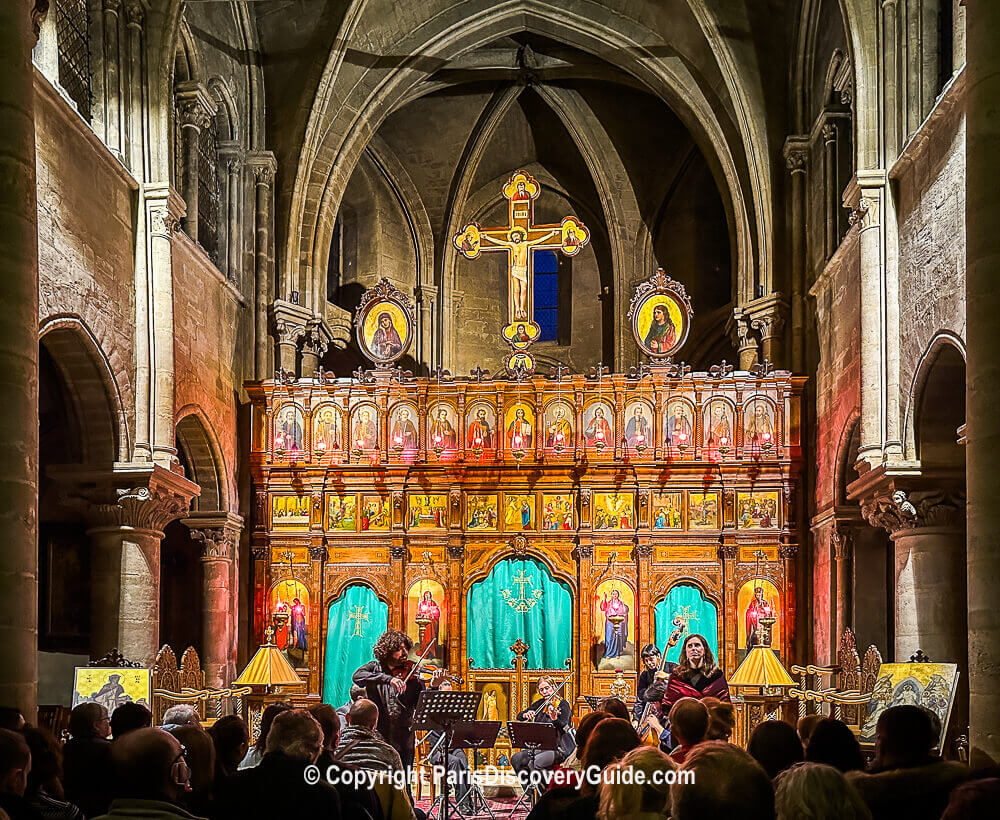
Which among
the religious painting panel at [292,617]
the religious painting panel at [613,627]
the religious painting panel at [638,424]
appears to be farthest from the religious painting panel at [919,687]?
the religious painting panel at [292,617]

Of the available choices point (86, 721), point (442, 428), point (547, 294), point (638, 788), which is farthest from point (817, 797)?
point (547, 294)

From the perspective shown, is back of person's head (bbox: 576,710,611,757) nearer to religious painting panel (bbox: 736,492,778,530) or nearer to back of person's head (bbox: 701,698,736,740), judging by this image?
back of person's head (bbox: 701,698,736,740)

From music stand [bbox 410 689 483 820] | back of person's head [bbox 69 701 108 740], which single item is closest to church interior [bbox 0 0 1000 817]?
music stand [bbox 410 689 483 820]

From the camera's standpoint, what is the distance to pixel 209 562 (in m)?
21.1

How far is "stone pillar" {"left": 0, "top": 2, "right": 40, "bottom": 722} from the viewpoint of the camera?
31.1 ft

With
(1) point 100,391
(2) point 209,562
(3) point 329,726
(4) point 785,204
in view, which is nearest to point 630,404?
(4) point 785,204

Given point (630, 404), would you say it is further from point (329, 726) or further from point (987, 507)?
point (329, 726)

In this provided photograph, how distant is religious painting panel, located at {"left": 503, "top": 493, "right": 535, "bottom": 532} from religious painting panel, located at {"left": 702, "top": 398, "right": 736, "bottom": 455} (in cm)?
289

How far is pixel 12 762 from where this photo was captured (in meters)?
5.96

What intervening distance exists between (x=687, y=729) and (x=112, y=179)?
12.1 metres

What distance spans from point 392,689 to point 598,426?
920cm

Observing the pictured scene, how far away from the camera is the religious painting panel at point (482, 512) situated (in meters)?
21.8

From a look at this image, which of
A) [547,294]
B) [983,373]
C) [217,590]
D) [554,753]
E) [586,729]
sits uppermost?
[547,294]

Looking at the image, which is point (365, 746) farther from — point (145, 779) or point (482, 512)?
point (482, 512)
